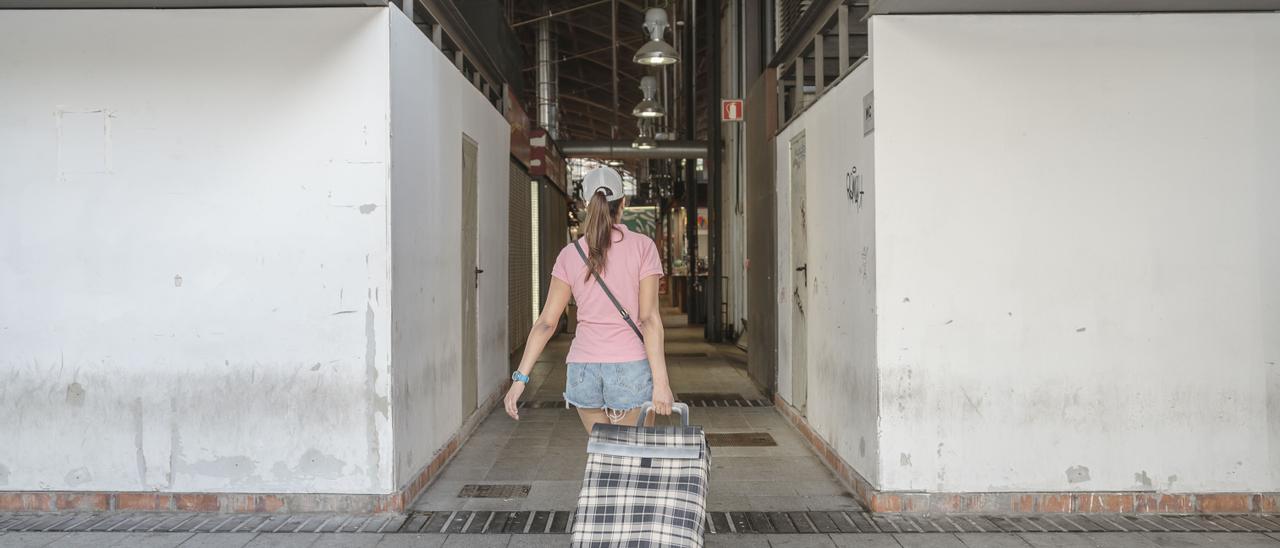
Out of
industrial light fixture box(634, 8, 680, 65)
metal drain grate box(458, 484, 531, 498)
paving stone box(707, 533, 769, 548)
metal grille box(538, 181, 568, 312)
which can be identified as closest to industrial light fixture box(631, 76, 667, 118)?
metal grille box(538, 181, 568, 312)

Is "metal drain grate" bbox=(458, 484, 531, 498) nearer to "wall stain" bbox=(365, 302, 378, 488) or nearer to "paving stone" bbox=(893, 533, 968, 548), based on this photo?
"wall stain" bbox=(365, 302, 378, 488)

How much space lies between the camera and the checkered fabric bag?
10.7 feet

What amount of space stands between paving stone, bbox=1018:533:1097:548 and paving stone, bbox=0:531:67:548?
4339mm

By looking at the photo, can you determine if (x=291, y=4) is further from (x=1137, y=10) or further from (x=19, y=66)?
(x=1137, y=10)

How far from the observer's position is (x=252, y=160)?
507cm

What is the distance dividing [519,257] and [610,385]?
9.59m

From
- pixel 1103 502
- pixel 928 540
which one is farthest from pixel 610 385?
pixel 1103 502

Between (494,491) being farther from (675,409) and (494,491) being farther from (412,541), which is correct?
(675,409)

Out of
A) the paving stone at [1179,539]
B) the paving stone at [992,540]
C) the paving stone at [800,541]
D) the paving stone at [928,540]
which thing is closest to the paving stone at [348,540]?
the paving stone at [800,541]

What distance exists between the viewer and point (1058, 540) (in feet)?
15.3

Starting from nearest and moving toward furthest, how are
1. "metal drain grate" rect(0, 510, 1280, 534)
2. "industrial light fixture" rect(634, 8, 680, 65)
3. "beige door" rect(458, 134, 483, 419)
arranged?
"metal drain grate" rect(0, 510, 1280, 534)
"beige door" rect(458, 134, 483, 419)
"industrial light fixture" rect(634, 8, 680, 65)

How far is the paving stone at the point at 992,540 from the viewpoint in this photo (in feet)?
15.0

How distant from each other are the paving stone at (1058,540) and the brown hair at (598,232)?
2398mm

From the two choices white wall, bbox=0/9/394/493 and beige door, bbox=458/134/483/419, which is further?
beige door, bbox=458/134/483/419
